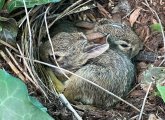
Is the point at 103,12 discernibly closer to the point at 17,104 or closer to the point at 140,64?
the point at 140,64

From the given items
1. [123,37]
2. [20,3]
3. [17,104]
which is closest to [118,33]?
[123,37]

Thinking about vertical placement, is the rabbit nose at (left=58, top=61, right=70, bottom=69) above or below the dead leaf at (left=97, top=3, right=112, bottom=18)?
below

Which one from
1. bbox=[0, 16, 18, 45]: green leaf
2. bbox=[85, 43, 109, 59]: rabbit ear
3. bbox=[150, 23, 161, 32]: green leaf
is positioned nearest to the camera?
bbox=[0, 16, 18, 45]: green leaf

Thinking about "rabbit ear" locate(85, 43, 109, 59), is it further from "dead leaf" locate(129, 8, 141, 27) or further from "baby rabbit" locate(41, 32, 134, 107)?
"dead leaf" locate(129, 8, 141, 27)

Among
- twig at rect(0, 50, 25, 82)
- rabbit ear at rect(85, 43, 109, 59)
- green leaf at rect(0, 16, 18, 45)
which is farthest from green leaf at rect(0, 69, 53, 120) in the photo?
rabbit ear at rect(85, 43, 109, 59)

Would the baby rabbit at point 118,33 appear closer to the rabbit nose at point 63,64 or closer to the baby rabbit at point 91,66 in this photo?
the baby rabbit at point 91,66

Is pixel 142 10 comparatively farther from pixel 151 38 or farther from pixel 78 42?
pixel 78 42

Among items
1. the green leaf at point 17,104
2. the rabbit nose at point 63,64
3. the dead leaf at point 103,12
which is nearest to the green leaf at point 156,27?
the dead leaf at point 103,12
